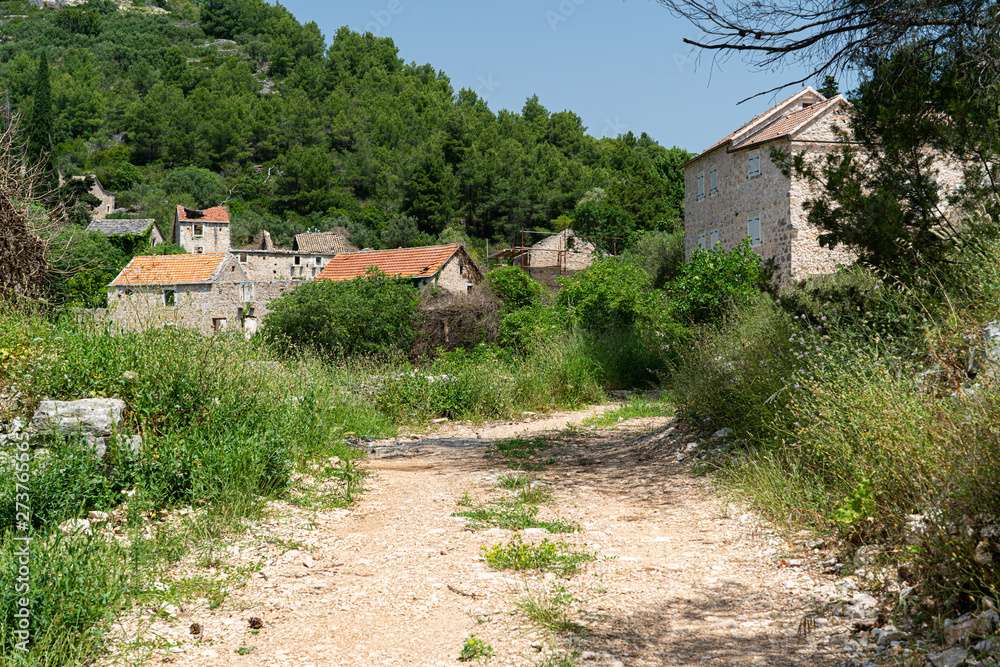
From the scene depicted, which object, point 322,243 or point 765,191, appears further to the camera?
point 322,243

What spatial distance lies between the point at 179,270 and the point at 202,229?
98.5ft

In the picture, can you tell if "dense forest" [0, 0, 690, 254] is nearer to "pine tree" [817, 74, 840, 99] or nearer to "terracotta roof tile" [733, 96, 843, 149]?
"terracotta roof tile" [733, 96, 843, 149]

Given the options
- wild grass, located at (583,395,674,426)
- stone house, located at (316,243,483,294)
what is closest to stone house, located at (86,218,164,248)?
stone house, located at (316,243,483,294)

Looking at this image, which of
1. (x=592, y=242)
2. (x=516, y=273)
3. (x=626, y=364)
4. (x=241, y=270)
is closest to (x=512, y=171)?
(x=592, y=242)

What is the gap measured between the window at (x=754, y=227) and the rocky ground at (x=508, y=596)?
22.2 m

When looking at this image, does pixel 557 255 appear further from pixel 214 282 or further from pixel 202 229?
pixel 202 229

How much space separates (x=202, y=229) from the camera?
197ft

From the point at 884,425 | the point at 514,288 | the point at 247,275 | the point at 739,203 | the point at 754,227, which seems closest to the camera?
the point at 884,425

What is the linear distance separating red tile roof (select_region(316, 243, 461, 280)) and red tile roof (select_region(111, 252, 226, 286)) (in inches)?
237

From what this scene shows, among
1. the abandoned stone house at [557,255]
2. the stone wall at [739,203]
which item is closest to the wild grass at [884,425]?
the stone wall at [739,203]

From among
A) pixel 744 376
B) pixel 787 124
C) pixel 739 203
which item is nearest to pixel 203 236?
pixel 739 203

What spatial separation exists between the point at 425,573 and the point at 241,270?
107 ft

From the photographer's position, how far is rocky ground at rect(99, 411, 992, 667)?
309cm

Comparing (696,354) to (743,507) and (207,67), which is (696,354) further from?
(207,67)
